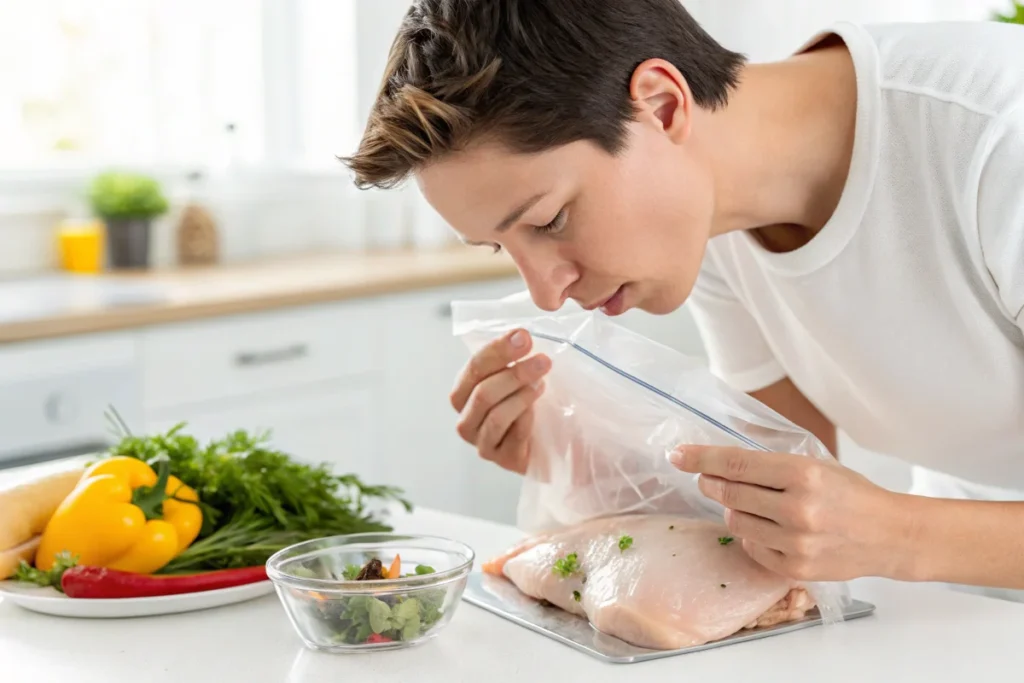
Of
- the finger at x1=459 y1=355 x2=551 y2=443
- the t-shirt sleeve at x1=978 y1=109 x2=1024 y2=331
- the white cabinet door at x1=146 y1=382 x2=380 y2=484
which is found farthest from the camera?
the white cabinet door at x1=146 y1=382 x2=380 y2=484

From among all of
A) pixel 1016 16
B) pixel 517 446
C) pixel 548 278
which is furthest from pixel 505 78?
pixel 1016 16

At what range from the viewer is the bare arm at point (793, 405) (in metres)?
1.71

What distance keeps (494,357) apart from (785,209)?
382 mm

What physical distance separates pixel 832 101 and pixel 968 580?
21.1 inches

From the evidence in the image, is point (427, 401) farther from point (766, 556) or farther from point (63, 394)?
point (766, 556)

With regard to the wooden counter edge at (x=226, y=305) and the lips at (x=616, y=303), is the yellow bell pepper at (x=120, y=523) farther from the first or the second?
the wooden counter edge at (x=226, y=305)

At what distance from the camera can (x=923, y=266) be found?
1355 millimetres

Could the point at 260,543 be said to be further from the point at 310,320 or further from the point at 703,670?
the point at 310,320

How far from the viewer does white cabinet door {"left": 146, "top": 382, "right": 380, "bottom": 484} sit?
283 centimetres

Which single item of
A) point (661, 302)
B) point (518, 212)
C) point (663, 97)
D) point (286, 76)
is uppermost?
point (286, 76)

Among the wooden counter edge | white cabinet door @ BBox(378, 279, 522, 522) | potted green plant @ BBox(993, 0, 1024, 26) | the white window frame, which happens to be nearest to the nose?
potted green plant @ BBox(993, 0, 1024, 26)

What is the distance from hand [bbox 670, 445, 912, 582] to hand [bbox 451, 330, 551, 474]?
0.90ft

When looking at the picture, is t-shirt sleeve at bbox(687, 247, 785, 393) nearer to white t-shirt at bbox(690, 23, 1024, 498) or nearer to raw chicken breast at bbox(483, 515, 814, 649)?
white t-shirt at bbox(690, 23, 1024, 498)

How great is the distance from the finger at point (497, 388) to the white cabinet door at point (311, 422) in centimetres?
152
